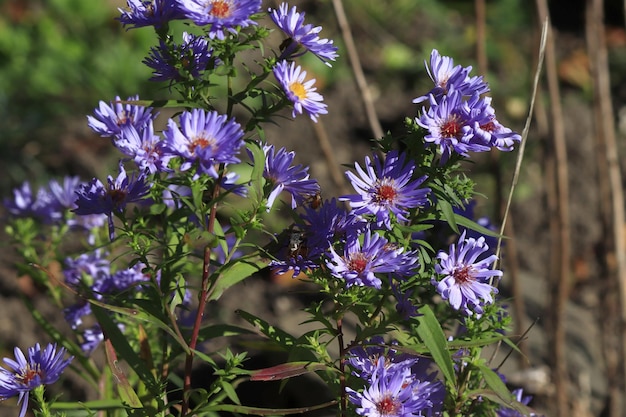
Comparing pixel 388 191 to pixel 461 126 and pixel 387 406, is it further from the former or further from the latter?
pixel 387 406

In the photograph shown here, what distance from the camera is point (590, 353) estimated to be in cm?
259

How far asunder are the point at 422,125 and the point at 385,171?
0.25 ft

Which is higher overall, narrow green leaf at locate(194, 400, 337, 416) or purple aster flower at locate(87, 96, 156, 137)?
purple aster flower at locate(87, 96, 156, 137)

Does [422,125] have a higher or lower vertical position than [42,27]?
lower

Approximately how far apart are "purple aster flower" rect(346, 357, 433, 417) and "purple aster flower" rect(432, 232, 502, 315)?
12 centimetres

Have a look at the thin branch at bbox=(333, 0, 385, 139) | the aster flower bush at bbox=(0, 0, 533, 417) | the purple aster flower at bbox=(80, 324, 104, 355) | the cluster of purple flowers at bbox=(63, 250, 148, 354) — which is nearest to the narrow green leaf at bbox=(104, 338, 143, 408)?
the aster flower bush at bbox=(0, 0, 533, 417)

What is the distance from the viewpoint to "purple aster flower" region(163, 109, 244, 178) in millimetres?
870

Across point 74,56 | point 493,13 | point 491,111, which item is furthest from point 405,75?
point 491,111

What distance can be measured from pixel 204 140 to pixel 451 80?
1.03ft

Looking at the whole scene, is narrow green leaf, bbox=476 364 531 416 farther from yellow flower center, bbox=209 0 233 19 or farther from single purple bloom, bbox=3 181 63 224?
single purple bloom, bbox=3 181 63 224

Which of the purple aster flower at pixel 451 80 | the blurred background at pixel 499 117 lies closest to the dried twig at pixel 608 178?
the blurred background at pixel 499 117

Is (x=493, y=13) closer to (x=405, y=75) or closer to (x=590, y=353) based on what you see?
(x=405, y=75)

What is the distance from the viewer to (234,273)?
1.07 m

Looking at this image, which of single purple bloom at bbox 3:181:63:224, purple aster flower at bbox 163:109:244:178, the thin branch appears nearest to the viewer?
purple aster flower at bbox 163:109:244:178
